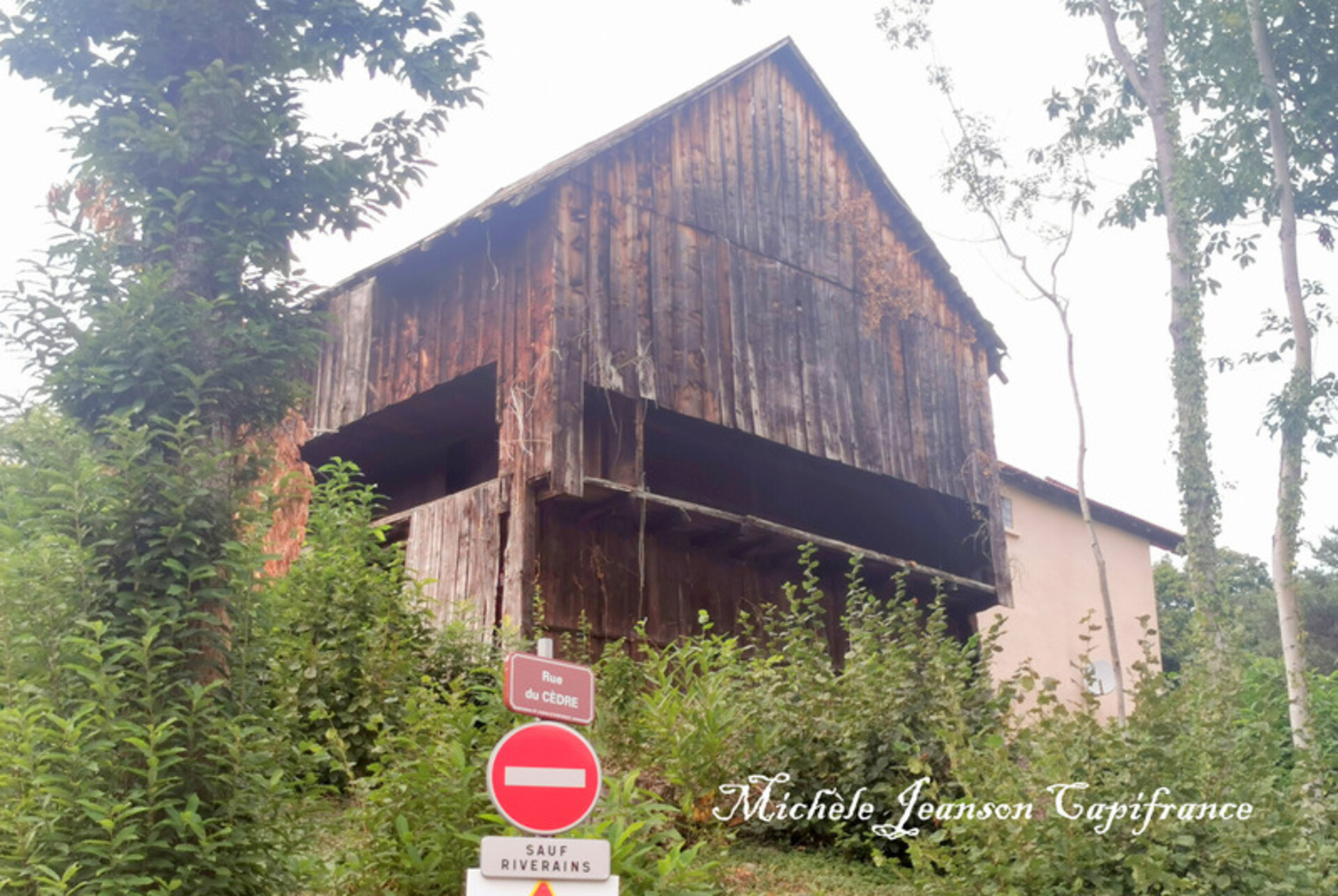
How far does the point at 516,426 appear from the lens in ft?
43.9

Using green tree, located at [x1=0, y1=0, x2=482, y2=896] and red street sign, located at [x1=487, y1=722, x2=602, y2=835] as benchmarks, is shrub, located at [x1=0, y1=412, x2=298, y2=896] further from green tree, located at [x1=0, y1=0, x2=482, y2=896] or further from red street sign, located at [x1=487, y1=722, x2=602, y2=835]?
red street sign, located at [x1=487, y1=722, x2=602, y2=835]

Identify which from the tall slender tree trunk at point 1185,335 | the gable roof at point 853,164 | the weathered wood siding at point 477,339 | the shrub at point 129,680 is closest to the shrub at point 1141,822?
the shrub at point 129,680

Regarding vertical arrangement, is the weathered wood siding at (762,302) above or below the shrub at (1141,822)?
above

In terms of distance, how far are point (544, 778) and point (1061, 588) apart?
871 inches

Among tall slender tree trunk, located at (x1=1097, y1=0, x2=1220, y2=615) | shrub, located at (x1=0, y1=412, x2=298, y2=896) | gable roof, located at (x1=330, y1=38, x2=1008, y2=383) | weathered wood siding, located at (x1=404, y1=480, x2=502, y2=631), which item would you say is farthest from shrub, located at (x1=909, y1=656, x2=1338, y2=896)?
gable roof, located at (x1=330, y1=38, x2=1008, y2=383)

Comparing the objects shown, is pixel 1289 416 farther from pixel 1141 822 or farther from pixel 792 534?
pixel 1141 822

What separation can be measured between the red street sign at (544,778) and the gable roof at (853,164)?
995 centimetres

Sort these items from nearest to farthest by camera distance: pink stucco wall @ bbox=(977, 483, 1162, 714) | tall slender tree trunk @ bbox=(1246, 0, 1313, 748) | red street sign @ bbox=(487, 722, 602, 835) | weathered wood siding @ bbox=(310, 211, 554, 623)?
red street sign @ bbox=(487, 722, 602, 835) < tall slender tree trunk @ bbox=(1246, 0, 1313, 748) < weathered wood siding @ bbox=(310, 211, 554, 623) < pink stucco wall @ bbox=(977, 483, 1162, 714)

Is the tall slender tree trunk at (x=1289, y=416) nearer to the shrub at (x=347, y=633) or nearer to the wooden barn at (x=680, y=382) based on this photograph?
the wooden barn at (x=680, y=382)

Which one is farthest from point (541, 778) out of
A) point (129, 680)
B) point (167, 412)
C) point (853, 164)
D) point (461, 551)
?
point (853, 164)

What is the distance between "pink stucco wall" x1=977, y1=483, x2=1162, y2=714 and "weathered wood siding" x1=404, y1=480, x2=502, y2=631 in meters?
12.4

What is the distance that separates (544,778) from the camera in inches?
199

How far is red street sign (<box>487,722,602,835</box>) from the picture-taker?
495cm

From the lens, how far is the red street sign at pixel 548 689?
5.15m
